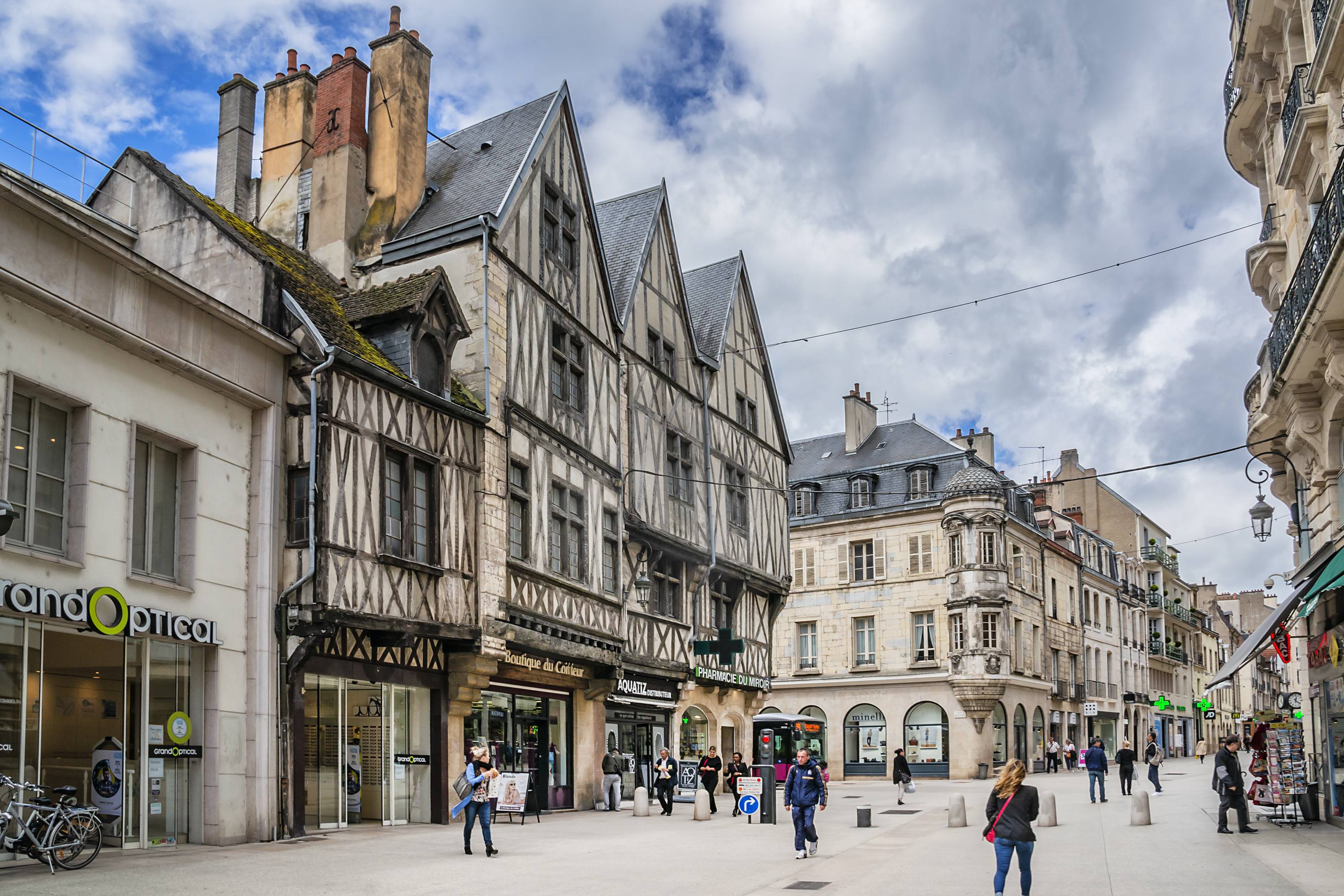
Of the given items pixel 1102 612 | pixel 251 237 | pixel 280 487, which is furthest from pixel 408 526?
pixel 1102 612

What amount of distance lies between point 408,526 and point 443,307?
3.38m

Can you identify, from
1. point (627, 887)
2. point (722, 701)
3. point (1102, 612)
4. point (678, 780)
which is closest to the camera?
point (627, 887)

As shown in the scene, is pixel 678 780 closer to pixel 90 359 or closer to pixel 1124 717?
pixel 90 359

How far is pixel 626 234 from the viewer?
25.5 meters

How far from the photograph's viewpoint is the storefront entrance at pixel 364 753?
15.3m

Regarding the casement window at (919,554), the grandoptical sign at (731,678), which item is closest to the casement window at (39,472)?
the grandoptical sign at (731,678)

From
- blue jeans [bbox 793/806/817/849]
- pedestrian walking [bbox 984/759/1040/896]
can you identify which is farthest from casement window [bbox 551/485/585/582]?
pedestrian walking [bbox 984/759/1040/896]

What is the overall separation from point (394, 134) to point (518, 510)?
6431mm

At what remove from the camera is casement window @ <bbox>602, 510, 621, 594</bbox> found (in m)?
21.4

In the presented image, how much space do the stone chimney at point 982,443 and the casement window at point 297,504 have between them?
34682mm

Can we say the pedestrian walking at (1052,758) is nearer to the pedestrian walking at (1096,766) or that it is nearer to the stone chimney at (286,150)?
the pedestrian walking at (1096,766)

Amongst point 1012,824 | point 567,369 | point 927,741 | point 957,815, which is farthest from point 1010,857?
point 927,741

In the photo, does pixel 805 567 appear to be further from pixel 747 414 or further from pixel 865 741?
pixel 747 414

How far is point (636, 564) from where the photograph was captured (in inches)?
902
